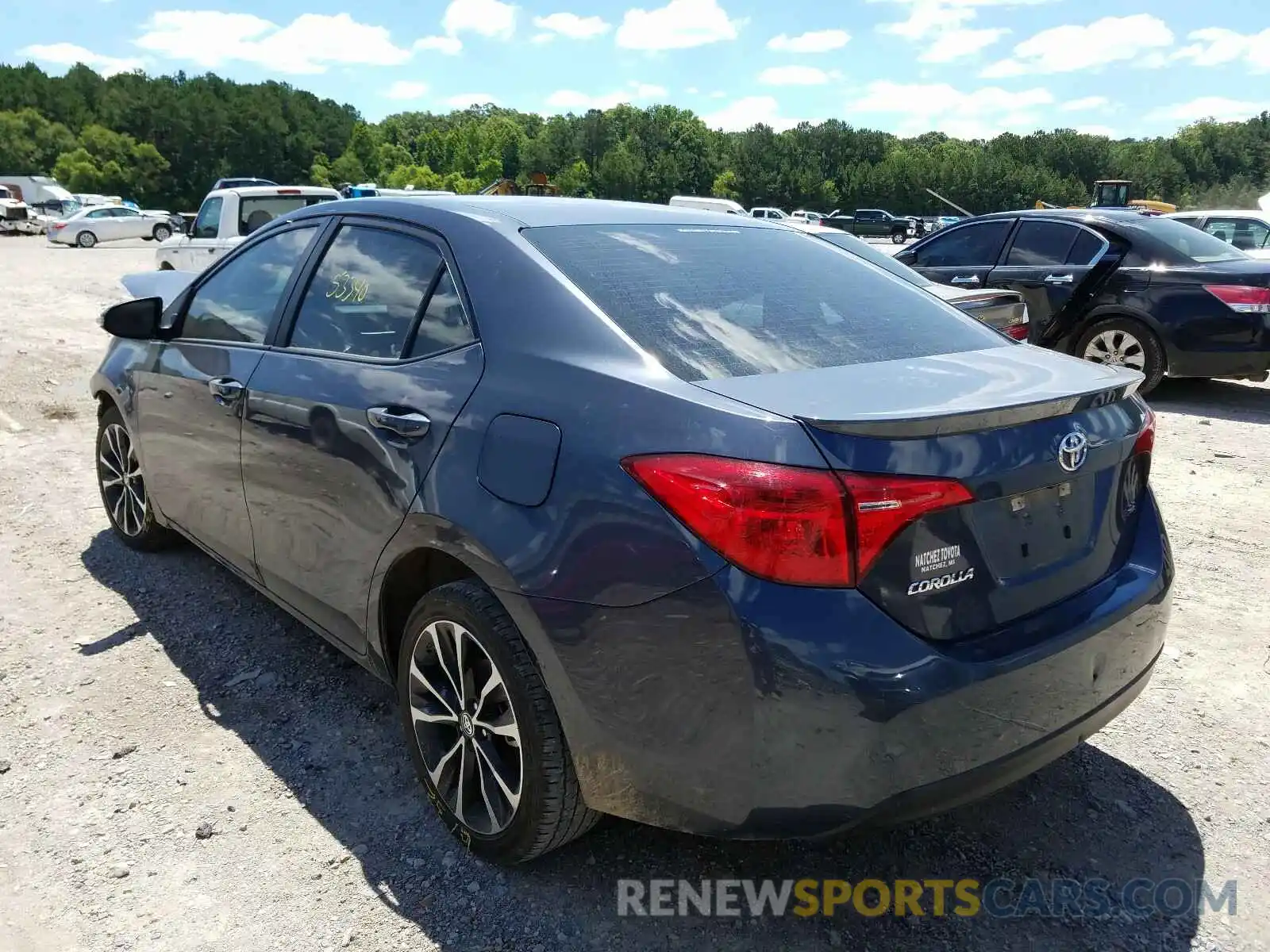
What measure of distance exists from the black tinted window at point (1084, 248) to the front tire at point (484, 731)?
7851 millimetres

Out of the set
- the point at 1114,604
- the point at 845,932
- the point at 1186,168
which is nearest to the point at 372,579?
the point at 845,932

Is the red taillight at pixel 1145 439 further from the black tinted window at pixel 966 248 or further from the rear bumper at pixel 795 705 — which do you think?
the black tinted window at pixel 966 248

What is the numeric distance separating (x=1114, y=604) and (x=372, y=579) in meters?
1.94

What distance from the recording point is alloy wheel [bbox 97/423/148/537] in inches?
177

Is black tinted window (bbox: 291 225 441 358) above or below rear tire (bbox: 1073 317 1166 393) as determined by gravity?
above

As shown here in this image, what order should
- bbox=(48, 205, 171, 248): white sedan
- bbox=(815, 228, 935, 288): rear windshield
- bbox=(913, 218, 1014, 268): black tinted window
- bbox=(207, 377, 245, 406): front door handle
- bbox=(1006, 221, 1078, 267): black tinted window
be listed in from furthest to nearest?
bbox=(48, 205, 171, 248): white sedan
bbox=(913, 218, 1014, 268): black tinted window
bbox=(1006, 221, 1078, 267): black tinted window
bbox=(815, 228, 935, 288): rear windshield
bbox=(207, 377, 245, 406): front door handle

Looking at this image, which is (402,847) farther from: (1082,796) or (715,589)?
(1082,796)

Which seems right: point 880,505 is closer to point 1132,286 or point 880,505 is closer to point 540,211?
point 540,211

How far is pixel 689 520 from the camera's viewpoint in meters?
1.90

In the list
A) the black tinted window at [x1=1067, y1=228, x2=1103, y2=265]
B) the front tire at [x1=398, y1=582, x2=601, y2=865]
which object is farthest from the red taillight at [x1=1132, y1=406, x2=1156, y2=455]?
the black tinted window at [x1=1067, y1=228, x2=1103, y2=265]

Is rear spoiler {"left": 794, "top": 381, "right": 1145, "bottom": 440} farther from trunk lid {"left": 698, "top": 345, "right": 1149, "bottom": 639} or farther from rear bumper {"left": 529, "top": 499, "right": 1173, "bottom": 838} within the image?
rear bumper {"left": 529, "top": 499, "right": 1173, "bottom": 838}

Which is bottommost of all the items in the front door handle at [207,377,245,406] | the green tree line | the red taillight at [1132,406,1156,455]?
the front door handle at [207,377,245,406]

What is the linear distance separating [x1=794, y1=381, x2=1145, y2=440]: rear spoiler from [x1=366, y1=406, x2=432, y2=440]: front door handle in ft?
3.42

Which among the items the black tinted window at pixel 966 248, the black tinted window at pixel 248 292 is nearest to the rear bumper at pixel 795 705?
the black tinted window at pixel 248 292
